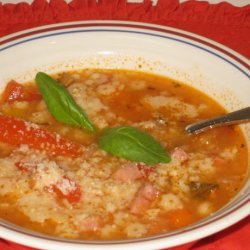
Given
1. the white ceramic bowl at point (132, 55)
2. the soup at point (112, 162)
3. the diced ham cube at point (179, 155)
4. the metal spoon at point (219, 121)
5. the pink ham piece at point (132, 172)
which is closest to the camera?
the soup at point (112, 162)

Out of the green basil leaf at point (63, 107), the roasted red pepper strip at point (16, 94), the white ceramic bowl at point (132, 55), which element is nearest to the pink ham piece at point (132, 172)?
the green basil leaf at point (63, 107)

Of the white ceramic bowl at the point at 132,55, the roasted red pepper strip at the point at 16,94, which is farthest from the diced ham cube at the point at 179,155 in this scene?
the roasted red pepper strip at the point at 16,94

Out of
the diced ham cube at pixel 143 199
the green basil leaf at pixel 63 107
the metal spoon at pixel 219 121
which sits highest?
the green basil leaf at pixel 63 107

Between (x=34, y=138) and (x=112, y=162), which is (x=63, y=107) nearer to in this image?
(x=34, y=138)

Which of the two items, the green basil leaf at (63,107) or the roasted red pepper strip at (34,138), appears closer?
the roasted red pepper strip at (34,138)

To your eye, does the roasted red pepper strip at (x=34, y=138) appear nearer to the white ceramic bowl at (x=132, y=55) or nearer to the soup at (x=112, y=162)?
the soup at (x=112, y=162)

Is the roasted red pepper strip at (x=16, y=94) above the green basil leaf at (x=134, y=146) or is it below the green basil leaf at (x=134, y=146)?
above

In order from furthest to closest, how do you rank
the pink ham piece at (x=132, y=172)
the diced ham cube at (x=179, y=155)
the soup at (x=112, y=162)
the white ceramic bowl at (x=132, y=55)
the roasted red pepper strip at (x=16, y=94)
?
1. the roasted red pepper strip at (x=16, y=94)
2. the white ceramic bowl at (x=132, y=55)
3. the diced ham cube at (x=179, y=155)
4. the pink ham piece at (x=132, y=172)
5. the soup at (x=112, y=162)

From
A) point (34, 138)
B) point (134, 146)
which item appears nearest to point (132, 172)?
point (134, 146)

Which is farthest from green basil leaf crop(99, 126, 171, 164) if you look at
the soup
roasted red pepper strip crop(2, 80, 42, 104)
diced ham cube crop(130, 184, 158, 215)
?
roasted red pepper strip crop(2, 80, 42, 104)
